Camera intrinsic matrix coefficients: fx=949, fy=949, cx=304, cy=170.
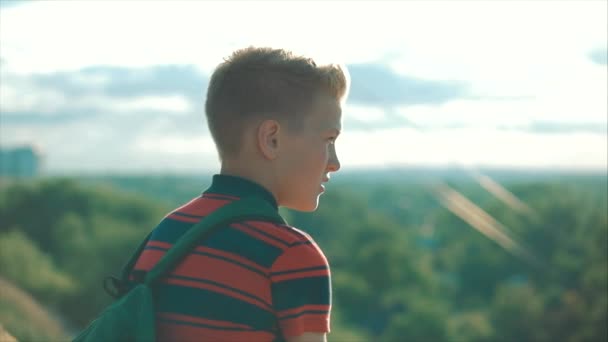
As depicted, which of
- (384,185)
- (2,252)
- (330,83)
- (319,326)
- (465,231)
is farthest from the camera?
(384,185)

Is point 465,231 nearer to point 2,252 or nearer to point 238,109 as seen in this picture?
point 2,252

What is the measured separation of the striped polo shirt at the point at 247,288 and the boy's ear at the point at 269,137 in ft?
0.48

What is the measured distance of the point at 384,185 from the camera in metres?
57.1

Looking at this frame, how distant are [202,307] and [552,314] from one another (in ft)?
106

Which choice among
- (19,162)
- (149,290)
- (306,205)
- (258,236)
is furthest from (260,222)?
(19,162)

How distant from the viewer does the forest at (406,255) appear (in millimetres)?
28094

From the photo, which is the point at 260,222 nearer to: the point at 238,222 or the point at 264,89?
the point at 238,222

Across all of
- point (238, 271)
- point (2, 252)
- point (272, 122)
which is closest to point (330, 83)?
point (272, 122)

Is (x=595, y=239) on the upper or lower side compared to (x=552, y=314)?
upper

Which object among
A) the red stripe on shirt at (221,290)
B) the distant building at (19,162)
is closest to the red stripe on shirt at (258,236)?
the red stripe on shirt at (221,290)

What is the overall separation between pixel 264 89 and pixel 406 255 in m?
38.8

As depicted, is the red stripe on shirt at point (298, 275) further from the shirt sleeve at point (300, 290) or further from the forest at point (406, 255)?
the forest at point (406, 255)

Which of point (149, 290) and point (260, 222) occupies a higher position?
point (260, 222)

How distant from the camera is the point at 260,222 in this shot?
Result: 185cm
